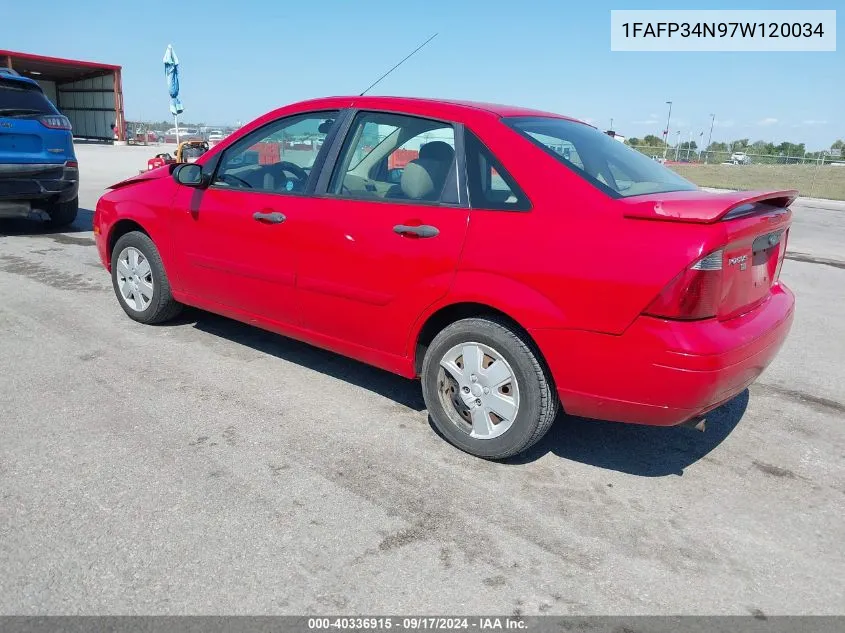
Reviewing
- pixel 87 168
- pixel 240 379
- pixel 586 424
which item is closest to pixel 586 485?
pixel 586 424

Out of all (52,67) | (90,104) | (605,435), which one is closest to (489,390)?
(605,435)

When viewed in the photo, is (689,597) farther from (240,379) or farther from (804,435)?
(240,379)

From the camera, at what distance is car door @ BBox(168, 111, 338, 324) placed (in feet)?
13.2

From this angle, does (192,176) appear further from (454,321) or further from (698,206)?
(698,206)

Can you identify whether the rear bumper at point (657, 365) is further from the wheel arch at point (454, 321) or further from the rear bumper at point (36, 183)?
the rear bumper at point (36, 183)

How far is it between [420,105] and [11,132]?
20.9 feet

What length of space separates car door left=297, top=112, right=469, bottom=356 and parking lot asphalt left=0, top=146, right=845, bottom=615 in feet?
1.82

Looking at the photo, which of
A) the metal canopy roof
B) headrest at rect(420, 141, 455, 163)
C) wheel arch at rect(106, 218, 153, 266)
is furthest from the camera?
the metal canopy roof

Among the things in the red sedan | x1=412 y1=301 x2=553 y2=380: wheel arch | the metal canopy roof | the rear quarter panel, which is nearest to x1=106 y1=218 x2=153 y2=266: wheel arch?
the red sedan

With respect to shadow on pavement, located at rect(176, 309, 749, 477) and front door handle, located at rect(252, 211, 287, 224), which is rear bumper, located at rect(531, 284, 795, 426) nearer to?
shadow on pavement, located at rect(176, 309, 749, 477)

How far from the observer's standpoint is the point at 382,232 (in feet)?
11.7

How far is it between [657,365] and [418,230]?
1.29m

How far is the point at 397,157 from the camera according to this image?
375 cm

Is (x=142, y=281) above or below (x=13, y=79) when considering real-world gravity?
below
